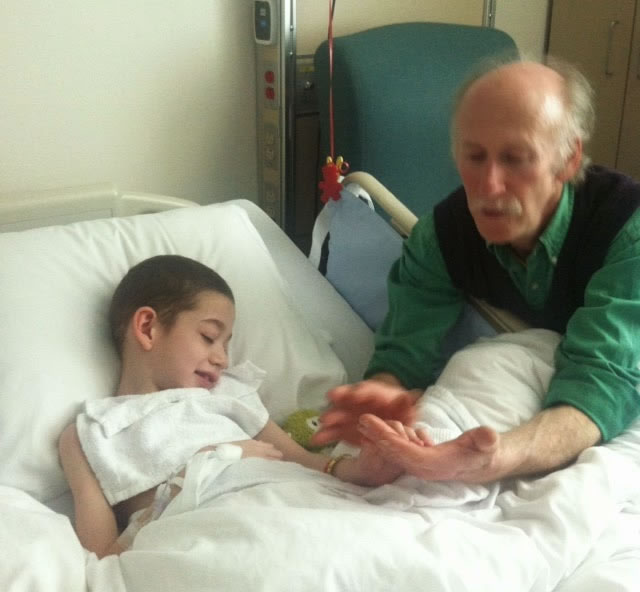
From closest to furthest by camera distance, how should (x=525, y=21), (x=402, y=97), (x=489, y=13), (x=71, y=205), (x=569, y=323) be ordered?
(x=569, y=323)
(x=71, y=205)
(x=402, y=97)
(x=489, y=13)
(x=525, y=21)

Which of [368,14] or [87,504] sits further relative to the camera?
[368,14]

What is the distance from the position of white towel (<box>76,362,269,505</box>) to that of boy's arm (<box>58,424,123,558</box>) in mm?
13

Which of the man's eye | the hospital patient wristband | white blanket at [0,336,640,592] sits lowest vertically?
the hospital patient wristband

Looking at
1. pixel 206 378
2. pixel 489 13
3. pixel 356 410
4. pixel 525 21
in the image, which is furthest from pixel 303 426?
pixel 525 21

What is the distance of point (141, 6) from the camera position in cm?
220

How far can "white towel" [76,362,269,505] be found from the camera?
4.09 feet

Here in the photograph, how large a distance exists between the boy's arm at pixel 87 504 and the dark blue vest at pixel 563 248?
2.35 ft

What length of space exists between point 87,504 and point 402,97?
1.59 metres

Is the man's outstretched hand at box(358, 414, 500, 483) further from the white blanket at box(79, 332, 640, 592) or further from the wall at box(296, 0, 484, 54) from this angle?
the wall at box(296, 0, 484, 54)

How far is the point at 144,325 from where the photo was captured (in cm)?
143

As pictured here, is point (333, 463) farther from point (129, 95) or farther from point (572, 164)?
point (129, 95)

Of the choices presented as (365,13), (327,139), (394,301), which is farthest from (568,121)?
(365,13)

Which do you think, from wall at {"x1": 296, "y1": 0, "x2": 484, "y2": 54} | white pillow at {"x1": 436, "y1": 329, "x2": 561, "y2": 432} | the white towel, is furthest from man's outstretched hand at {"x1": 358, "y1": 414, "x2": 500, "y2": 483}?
wall at {"x1": 296, "y1": 0, "x2": 484, "y2": 54}

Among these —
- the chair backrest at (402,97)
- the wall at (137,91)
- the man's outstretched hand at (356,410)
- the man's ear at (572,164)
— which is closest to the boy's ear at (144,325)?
the man's outstretched hand at (356,410)
